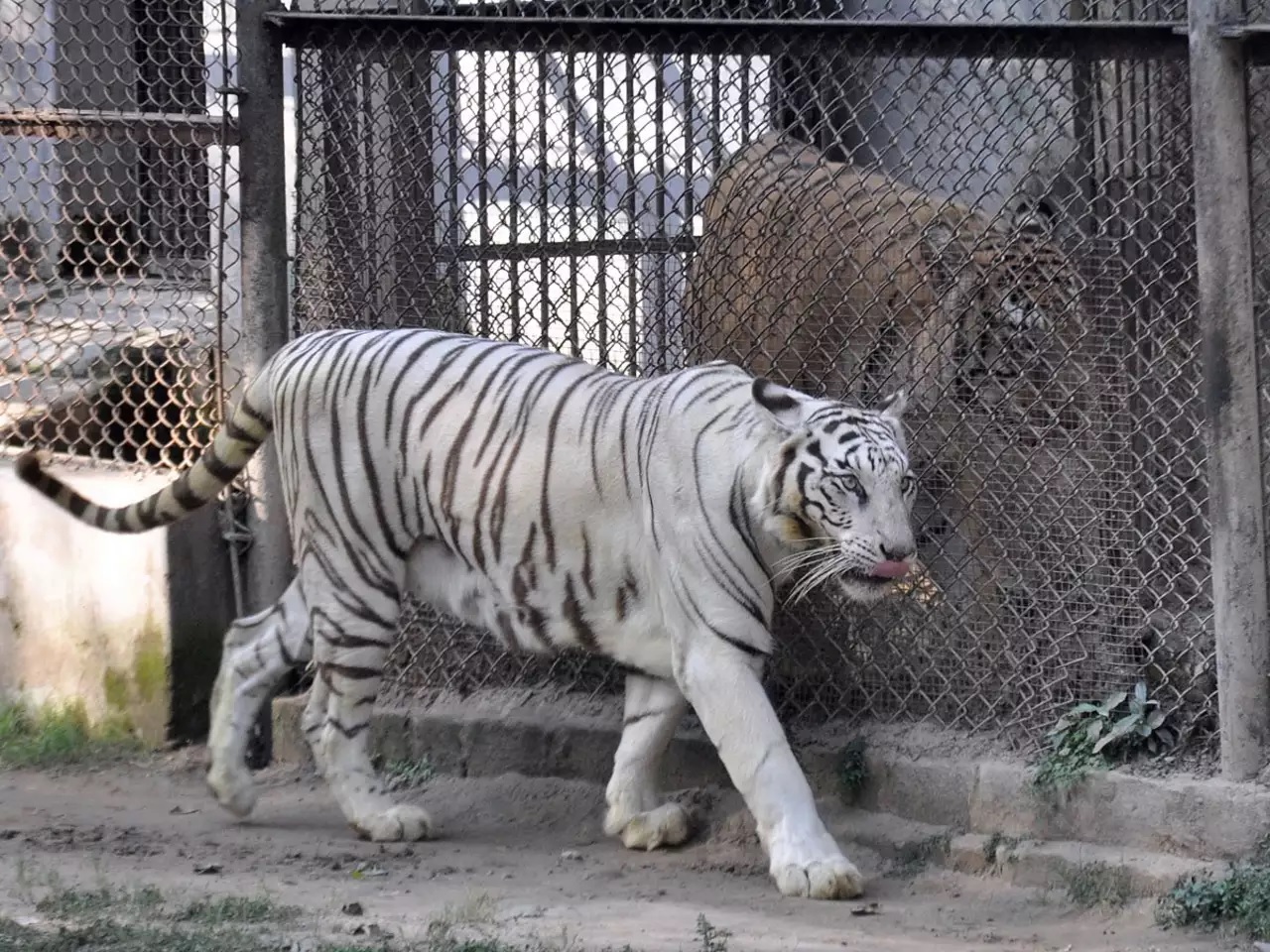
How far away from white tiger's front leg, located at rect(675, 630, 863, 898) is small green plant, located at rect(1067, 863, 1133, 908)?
530 mm

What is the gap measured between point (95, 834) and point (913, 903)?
234 centimetres

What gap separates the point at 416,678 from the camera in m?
5.53

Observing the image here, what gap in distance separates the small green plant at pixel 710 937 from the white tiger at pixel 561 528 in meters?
0.49

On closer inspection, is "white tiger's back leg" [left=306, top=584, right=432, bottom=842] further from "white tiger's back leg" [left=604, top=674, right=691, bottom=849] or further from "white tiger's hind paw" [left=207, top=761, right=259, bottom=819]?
"white tiger's back leg" [left=604, top=674, right=691, bottom=849]

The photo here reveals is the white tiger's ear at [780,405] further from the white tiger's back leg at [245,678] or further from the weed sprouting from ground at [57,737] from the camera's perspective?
the weed sprouting from ground at [57,737]

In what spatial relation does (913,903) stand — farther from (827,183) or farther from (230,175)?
(230,175)

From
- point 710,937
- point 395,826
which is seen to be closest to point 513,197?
point 395,826

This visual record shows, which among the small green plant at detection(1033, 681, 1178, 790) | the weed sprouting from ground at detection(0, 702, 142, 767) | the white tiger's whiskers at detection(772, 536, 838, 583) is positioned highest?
the white tiger's whiskers at detection(772, 536, 838, 583)

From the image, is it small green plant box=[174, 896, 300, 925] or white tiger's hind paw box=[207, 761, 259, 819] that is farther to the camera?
white tiger's hind paw box=[207, 761, 259, 819]

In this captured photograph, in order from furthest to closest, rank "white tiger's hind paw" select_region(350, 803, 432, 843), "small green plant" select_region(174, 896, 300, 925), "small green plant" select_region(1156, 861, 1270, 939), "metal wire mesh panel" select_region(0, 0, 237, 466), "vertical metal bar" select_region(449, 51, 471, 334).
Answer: "metal wire mesh panel" select_region(0, 0, 237, 466)
"vertical metal bar" select_region(449, 51, 471, 334)
"white tiger's hind paw" select_region(350, 803, 432, 843)
"small green plant" select_region(1156, 861, 1270, 939)
"small green plant" select_region(174, 896, 300, 925)

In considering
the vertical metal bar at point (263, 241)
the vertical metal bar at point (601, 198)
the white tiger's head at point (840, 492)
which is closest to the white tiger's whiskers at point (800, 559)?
the white tiger's head at point (840, 492)

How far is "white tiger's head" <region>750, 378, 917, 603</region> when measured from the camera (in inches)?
165

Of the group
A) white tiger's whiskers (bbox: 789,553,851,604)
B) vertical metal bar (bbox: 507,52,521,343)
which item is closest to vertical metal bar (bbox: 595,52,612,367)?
vertical metal bar (bbox: 507,52,521,343)

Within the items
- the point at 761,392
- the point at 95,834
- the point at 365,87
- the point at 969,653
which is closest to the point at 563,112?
the point at 365,87
